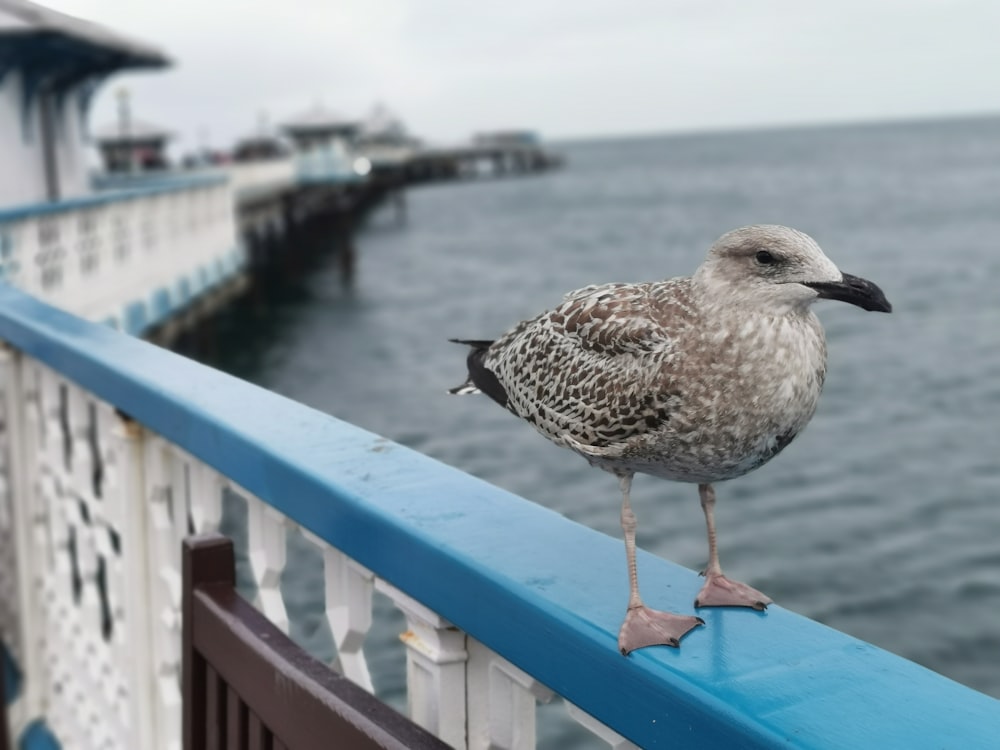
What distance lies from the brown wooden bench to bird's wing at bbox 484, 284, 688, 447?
0.52 meters

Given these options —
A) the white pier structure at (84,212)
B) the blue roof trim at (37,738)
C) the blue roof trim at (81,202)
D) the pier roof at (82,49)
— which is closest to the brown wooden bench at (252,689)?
the blue roof trim at (37,738)

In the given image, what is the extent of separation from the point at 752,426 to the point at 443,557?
46 cm

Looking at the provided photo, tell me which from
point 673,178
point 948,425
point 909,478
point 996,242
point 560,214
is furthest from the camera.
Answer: point 673,178

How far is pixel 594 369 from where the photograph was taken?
1.84 metres

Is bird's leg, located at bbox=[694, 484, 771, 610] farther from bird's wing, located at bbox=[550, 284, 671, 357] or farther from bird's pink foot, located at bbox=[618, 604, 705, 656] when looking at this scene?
bird's wing, located at bbox=[550, 284, 671, 357]

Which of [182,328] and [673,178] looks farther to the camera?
[673,178]

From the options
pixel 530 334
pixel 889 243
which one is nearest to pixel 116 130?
pixel 889 243

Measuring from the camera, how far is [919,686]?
1220 millimetres

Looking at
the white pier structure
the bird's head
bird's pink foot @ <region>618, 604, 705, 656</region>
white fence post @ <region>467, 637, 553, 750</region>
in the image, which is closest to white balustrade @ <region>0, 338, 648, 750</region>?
white fence post @ <region>467, 637, 553, 750</region>

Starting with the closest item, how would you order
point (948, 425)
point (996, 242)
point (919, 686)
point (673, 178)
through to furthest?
1. point (919, 686)
2. point (948, 425)
3. point (996, 242)
4. point (673, 178)

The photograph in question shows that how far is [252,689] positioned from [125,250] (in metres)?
12.5

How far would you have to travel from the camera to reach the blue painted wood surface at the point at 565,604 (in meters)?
1.19

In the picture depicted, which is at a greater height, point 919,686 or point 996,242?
point 919,686

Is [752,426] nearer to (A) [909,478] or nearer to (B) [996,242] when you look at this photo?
(A) [909,478]
